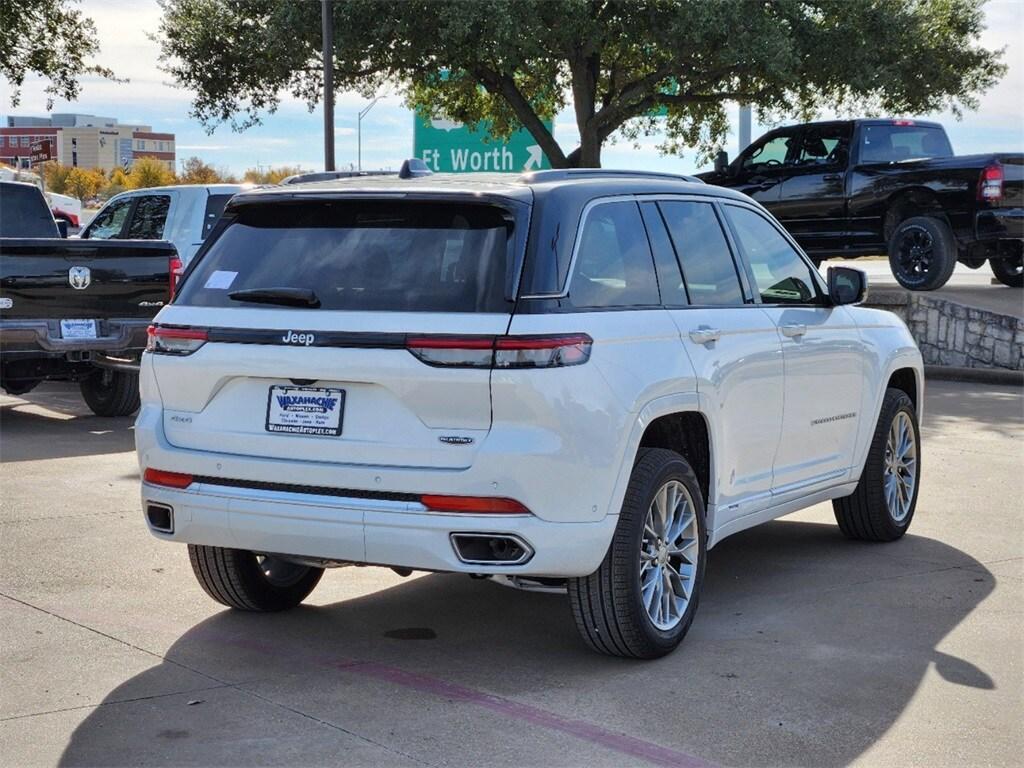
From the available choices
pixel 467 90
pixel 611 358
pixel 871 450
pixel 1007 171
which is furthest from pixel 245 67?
pixel 611 358

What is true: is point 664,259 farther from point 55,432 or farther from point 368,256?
point 55,432

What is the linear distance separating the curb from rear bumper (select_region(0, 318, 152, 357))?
8586 millimetres

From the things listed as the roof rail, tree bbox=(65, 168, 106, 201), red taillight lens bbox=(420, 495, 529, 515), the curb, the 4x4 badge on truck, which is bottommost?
tree bbox=(65, 168, 106, 201)

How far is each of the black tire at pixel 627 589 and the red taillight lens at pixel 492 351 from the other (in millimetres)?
633

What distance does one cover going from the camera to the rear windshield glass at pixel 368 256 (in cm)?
536

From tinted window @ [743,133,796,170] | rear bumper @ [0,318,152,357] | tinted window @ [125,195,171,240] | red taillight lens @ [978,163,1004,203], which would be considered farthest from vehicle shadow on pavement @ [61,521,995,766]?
tinted window @ [743,133,796,170]

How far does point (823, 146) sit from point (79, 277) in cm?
1012

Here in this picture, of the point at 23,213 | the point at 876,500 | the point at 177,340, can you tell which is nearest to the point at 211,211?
the point at 23,213

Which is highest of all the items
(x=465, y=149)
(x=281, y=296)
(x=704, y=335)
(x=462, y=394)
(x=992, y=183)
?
(x=465, y=149)

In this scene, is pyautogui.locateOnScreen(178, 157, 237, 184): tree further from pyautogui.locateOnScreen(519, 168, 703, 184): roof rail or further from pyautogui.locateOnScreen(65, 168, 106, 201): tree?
pyautogui.locateOnScreen(519, 168, 703, 184): roof rail

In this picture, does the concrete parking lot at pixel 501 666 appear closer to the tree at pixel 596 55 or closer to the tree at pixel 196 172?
the tree at pixel 596 55

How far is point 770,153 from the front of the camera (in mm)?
19500

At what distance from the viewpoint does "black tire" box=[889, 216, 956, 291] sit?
1748cm

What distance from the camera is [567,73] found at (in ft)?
90.3
